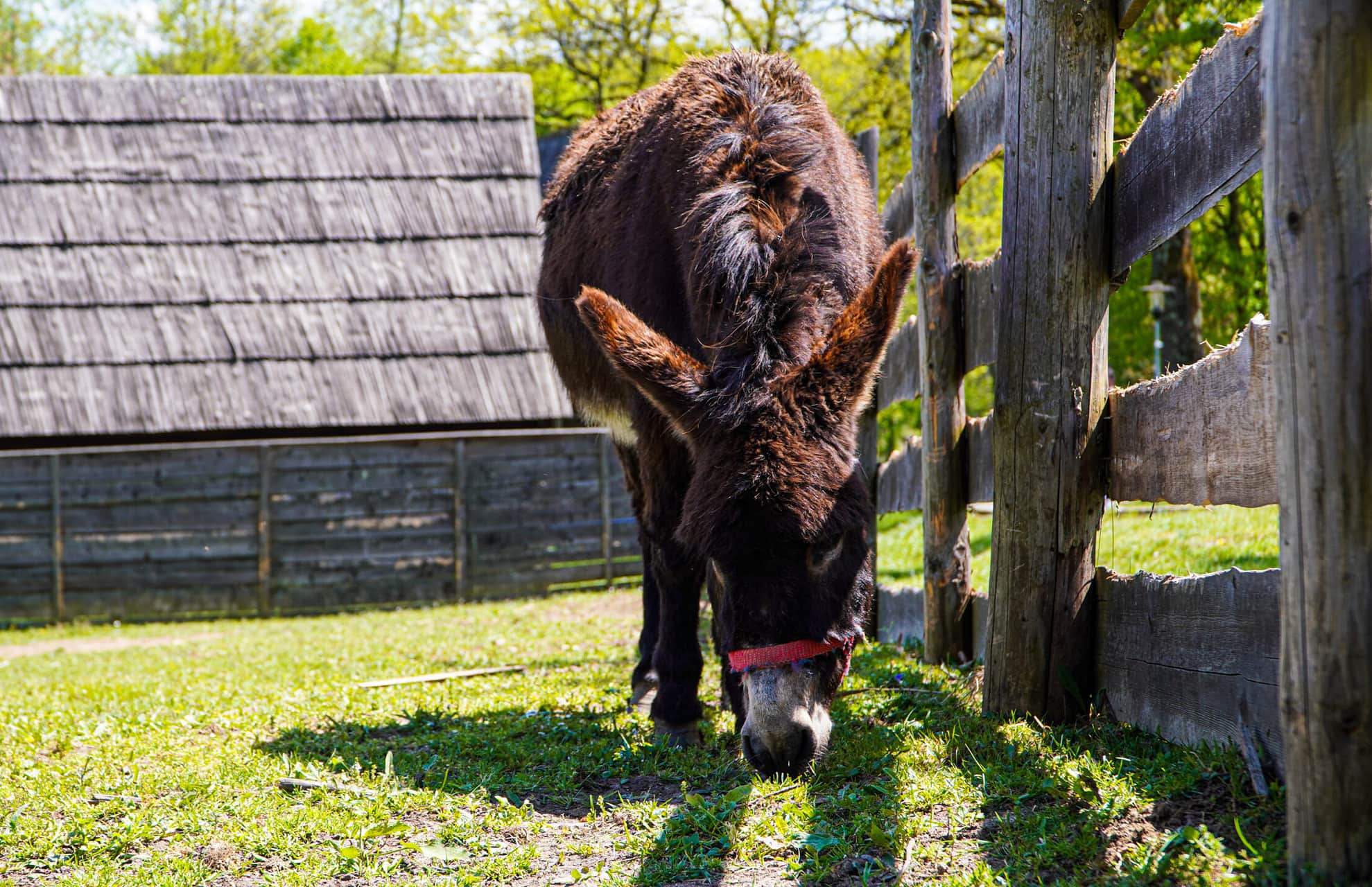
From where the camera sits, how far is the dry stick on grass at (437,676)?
6211 mm

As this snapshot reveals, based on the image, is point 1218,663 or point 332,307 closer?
point 1218,663

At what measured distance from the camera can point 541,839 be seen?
3.26 metres

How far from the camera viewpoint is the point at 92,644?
1091 cm

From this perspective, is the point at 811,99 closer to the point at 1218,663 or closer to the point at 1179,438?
the point at 1179,438

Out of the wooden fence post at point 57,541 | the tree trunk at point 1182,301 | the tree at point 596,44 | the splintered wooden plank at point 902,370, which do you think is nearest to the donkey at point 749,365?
the splintered wooden plank at point 902,370

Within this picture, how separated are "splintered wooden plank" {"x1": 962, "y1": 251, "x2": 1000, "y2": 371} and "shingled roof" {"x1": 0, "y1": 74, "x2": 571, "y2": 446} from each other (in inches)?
363

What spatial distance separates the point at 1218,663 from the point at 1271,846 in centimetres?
74

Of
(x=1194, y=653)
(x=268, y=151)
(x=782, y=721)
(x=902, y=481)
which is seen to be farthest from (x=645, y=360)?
(x=268, y=151)

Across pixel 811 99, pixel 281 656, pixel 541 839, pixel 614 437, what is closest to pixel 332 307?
pixel 281 656

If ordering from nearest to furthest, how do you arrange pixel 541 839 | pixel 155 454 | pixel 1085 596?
pixel 541 839
pixel 1085 596
pixel 155 454

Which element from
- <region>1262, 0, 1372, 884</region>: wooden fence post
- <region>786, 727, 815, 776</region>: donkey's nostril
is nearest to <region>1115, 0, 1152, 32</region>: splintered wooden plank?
<region>1262, 0, 1372, 884</region>: wooden fence post

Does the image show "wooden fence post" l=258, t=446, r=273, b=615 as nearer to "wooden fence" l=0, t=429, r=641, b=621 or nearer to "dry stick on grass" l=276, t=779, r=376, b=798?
"wooden fence" l=0, t=429, r=641, b=621

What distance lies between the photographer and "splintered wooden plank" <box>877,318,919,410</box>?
6.03m

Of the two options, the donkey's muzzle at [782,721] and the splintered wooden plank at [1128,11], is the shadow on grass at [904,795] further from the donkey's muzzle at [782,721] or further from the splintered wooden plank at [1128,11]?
the splintered wooden plank at [1128,11]
